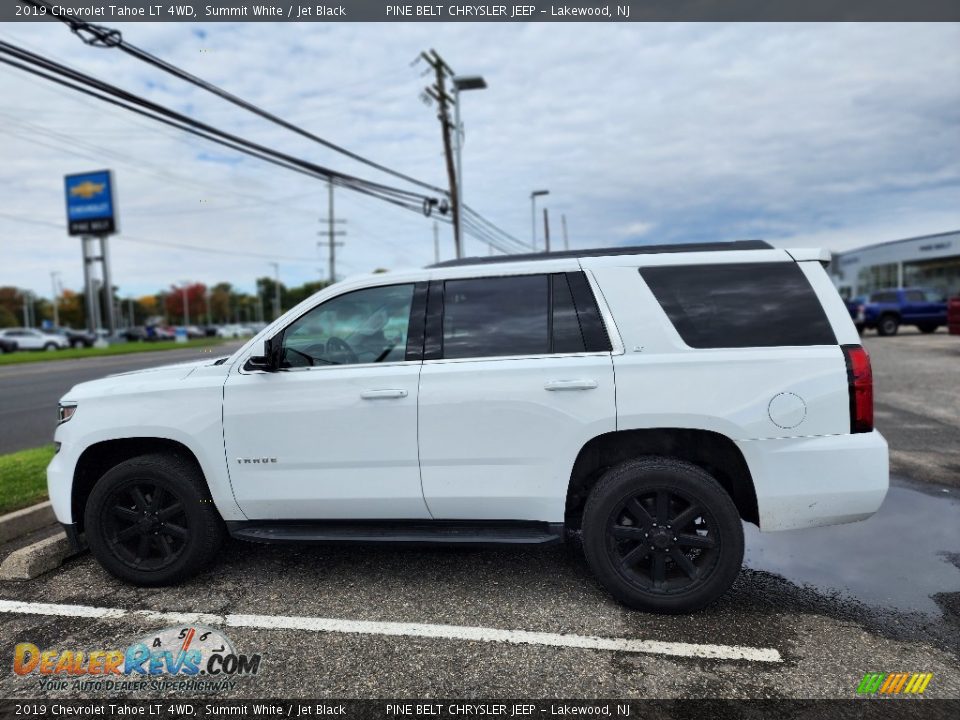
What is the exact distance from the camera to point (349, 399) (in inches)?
135

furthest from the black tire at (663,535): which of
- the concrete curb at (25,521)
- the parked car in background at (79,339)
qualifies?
the parked car in background at (79,339)

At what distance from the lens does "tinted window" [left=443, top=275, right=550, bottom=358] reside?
3.43 metres

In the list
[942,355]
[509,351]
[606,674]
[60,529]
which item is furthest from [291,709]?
[942,355]

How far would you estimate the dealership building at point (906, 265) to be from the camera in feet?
159

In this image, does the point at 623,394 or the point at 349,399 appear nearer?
the point at 623,394

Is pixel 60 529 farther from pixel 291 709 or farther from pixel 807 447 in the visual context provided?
pixel 807 447

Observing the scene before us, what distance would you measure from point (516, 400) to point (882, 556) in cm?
265

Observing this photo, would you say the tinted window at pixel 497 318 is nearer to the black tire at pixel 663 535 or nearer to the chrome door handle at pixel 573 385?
the chrome door handle at pixel 573 385

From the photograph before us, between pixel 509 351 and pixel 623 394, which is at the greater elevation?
pixel 509 351

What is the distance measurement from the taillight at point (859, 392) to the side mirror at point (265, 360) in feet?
9.80

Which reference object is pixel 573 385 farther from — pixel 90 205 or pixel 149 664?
pixel 90 205

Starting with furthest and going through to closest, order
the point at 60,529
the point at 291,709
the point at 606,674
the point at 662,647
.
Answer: the point at 60,529
the point at 662,647
the point at 606,674
the point at 291,709

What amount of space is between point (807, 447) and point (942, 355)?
16.6m

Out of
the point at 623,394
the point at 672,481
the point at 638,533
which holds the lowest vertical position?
the point at 638,533
